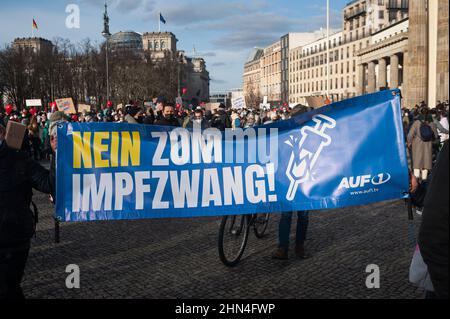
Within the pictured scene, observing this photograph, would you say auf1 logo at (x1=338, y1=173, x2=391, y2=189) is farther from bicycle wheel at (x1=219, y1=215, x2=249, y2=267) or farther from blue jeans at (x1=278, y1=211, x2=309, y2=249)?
bicycle wheel at (x1=219, y1=215, x2=249, y2=267)

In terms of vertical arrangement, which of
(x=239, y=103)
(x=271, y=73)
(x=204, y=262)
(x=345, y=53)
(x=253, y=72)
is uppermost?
(x=253, y=72)

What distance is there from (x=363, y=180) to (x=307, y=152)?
0.65 metres

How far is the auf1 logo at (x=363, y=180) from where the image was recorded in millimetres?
4906

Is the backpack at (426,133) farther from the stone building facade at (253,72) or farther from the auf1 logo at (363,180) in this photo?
the stone building facade at (253,72)

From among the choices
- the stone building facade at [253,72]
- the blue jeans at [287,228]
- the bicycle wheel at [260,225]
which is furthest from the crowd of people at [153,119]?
the stone building facade at [253,72]

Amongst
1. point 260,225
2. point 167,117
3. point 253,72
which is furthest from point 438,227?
point 253,72

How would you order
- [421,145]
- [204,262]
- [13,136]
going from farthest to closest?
[421,145] < [204,262] < [13,136]

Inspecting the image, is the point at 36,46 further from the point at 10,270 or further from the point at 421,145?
the point at 10,270

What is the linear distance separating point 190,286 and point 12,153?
240cm

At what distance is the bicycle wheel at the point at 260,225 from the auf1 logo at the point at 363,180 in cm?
219

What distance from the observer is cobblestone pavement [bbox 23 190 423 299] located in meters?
4.92

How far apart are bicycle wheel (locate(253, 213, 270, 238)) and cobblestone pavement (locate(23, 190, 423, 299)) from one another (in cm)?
11

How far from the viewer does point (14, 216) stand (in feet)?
11.4

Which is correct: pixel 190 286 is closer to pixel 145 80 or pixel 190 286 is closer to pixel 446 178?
pixel 446 178
